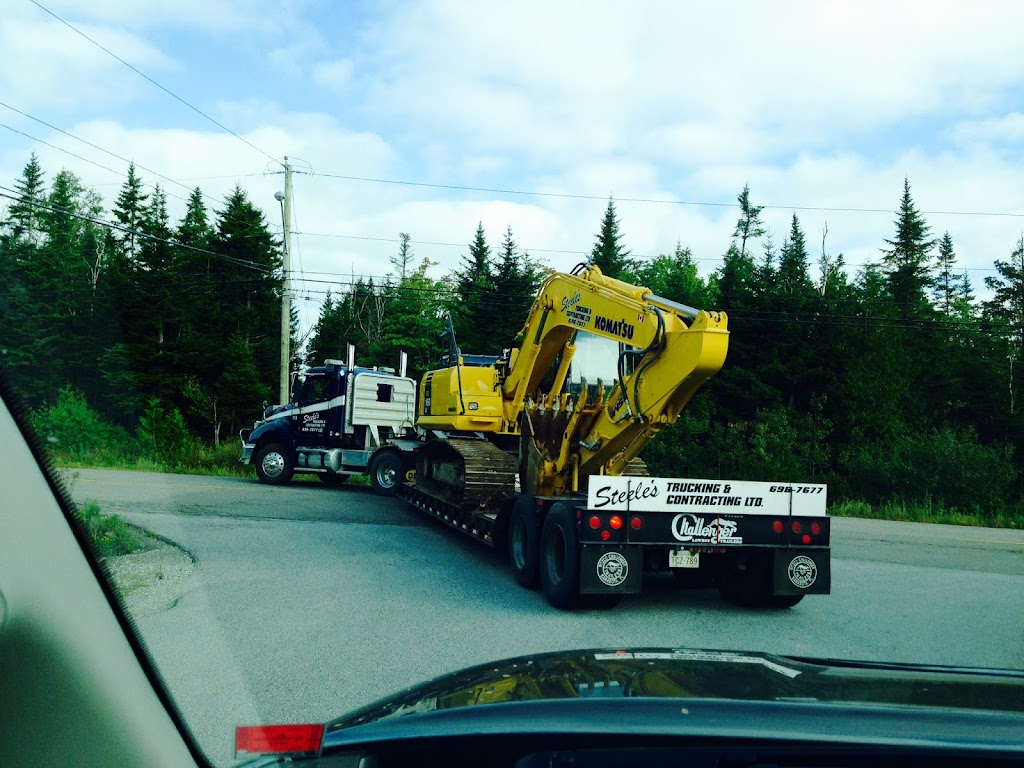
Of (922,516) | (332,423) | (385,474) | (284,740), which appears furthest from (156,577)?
(922,516)

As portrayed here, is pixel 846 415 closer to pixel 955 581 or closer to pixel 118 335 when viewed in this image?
pixel 955 581

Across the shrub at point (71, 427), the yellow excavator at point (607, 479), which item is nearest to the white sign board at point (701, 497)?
the yellow excavator at point (607, 479)

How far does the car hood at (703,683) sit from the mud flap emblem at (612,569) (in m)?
5.60

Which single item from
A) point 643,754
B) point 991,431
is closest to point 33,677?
point 643,754

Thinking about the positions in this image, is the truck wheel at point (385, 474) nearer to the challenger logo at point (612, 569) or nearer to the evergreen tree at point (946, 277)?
the challenger logo at point (612, 569)

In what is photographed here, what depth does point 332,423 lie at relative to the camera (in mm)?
22500

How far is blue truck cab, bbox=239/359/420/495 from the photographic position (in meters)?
22.3

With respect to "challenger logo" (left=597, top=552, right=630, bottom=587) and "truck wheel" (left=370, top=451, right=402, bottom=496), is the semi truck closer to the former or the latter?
"challenger logo" (left=597, top=552, right=630, bottom=587)

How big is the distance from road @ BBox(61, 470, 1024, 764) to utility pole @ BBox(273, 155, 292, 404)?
54.6 feet

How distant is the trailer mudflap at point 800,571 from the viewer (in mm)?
9039

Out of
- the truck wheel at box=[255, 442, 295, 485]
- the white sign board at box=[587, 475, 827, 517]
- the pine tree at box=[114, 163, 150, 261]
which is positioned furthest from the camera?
the truck wheel at box=[255, 442, 295, 485]

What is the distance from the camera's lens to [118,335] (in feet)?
10.3

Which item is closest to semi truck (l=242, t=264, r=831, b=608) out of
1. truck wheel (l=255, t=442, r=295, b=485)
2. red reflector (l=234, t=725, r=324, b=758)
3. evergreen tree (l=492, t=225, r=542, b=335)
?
red reflector (l=234, t=725, r=324, b=758)

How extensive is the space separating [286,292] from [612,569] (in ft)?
83.7
